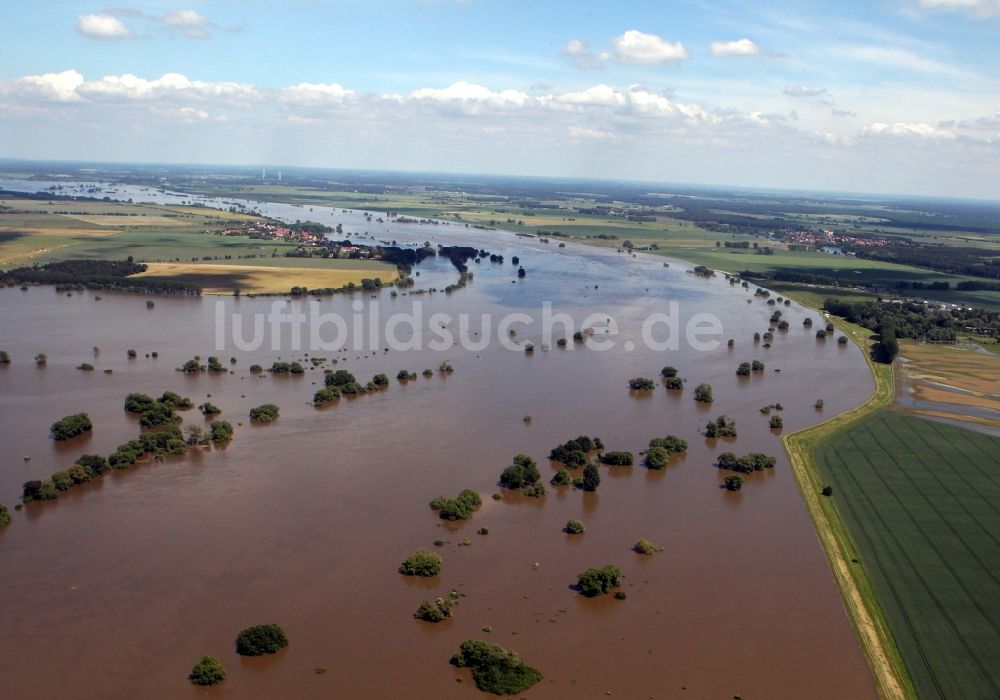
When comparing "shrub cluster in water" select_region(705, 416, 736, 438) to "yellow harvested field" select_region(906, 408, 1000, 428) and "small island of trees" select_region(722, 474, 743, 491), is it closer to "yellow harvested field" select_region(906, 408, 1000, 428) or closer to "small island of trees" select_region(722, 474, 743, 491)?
"small island of trees" select_region(722, 474, 743, 491)

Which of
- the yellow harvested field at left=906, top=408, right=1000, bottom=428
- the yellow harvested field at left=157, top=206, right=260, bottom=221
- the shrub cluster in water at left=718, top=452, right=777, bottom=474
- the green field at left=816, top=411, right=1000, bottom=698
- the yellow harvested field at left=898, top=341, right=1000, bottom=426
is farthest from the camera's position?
the yellow harvested field at left=157, top=206, right=260, bottom=221

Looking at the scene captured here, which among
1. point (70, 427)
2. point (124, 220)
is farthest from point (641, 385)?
point (124, 220)

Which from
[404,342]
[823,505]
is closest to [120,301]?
[404,342]

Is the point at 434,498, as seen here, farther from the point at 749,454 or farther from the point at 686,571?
the point at 749,454

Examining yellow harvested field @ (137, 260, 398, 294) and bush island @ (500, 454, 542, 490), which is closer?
bush island @ (500, 454, 542, 490)

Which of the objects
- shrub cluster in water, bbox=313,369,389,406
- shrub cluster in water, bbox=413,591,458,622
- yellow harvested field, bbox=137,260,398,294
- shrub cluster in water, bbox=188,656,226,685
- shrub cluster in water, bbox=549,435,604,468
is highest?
yellow harvested field, bbox=137,260,398,294

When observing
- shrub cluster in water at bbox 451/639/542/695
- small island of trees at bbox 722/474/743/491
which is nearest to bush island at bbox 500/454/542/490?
small island of trees at bbox 722/474/743/491
